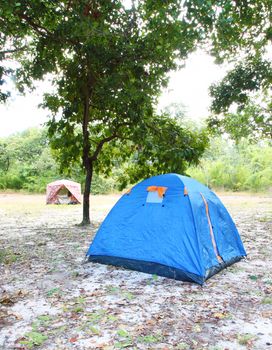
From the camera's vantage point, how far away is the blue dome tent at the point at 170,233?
15.3 ft

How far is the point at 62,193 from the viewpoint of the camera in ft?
68.1

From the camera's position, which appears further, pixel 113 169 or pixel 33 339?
pixel 113 169

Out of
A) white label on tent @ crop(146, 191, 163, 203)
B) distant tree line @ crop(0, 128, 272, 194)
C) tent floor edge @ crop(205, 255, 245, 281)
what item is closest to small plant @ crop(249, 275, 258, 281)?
tent floor edge @ crop(205, 255, 245, 281)

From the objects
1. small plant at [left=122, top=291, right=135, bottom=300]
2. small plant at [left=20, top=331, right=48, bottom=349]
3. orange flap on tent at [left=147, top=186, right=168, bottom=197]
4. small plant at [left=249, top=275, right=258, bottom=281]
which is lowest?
small plant at [left=20, top=331, right=48, bottom=349]

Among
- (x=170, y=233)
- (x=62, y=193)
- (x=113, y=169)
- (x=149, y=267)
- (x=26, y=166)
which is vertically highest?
(x=26, y=166)

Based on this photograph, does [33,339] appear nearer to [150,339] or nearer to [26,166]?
[150,339]

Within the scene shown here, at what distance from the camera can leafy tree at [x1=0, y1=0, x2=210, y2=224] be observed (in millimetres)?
5617

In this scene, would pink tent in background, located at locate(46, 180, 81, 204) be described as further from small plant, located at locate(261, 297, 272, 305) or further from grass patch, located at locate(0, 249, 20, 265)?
small plant, located at locate(261, 297, 272, 305)

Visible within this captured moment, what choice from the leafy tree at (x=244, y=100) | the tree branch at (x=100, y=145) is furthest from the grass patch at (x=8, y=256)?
the leafy tree at (x=244, y=100)

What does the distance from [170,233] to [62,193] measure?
16.7 meters

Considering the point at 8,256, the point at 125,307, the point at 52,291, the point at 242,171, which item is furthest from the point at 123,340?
the point at 242,171

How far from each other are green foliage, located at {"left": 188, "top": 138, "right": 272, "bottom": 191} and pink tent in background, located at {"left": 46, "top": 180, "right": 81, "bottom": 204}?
36.4ft

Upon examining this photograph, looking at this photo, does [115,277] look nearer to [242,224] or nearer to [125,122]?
[125,122]

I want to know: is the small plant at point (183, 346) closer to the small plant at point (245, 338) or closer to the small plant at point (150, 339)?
the small plant at point (150, 339)
